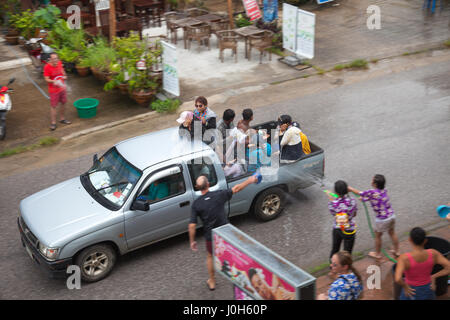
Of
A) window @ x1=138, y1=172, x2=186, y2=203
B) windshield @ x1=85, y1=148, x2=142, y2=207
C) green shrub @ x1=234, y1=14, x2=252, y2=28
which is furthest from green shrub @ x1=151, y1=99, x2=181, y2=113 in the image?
green shrub @ x1=234, y1=14, x2=252, y2=28

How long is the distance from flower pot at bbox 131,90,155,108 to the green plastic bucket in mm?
989

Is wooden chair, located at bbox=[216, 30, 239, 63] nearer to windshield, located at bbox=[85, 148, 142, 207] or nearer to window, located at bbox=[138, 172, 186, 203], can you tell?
windshield, located at bbox=[85, 148, 142, 207]

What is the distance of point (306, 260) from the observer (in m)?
8.16

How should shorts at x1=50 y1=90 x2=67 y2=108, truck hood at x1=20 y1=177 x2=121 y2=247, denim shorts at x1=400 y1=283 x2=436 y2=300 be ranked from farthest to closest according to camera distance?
shorts at x1=50 y1=90 x2=67 y2=108 → truck hood at x1=20 y1=177 x2=121 y2=247 → denim shorts at x1=400 y1=283 x2=436 y2=300

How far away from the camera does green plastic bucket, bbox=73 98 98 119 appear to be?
514 inches

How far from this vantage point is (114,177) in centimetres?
823

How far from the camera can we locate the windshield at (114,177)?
789cm

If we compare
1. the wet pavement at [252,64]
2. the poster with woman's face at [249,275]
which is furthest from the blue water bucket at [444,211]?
the wet pavement at [252,64]

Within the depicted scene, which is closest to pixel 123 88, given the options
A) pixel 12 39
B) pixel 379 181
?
pixel 12 39

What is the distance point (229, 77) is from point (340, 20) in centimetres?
673

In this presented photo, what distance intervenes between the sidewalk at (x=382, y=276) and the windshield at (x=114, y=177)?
122 inches

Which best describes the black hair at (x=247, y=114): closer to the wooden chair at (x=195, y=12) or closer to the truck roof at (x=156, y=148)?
the truck roof at (x=156, y=148)

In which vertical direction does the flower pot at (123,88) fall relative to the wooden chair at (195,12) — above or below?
below
